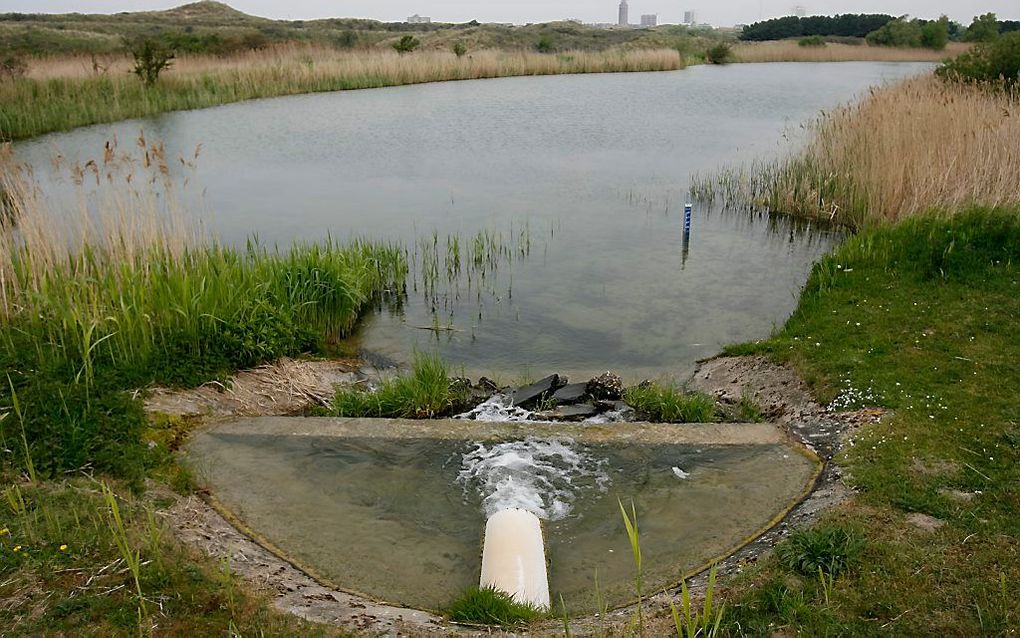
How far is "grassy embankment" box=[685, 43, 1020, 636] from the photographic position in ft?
9.95

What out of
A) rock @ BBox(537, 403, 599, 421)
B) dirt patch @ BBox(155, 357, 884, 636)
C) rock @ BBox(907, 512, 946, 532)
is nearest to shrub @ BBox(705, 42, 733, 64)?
dirt patch @ BBox(155, 357, 884, 636)

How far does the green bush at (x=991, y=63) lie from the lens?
1351 centimetres

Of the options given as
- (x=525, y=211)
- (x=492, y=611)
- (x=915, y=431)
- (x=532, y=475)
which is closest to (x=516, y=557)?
(x=492, y=611)

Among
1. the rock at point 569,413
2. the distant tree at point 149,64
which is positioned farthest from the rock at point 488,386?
the distant tree at point 149,64

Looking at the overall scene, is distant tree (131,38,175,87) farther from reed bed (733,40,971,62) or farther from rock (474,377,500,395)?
reed bed (733,40,971,62)

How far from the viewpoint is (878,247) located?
748 centimetres

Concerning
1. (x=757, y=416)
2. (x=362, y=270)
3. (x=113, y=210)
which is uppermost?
(x=113, y=210)

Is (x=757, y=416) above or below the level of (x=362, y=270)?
below

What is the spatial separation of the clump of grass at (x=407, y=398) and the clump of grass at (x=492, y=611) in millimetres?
2466

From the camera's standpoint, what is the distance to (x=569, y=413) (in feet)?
18.7

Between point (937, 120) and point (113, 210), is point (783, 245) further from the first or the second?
point (113, 210)

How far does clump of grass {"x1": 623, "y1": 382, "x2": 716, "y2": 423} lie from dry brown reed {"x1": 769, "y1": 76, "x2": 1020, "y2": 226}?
13.5ft

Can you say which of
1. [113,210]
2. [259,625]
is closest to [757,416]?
[259,625]

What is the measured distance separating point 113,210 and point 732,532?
5270mm
